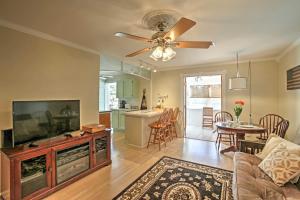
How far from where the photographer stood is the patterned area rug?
2203mm

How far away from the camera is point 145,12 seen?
1.92 metres

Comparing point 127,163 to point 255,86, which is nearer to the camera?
point 127,163

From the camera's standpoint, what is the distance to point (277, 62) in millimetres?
4133

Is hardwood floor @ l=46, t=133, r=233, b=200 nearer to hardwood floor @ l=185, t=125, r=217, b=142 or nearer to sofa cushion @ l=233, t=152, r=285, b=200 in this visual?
hardwood floor @ l=185, t=125, r=217, b=142

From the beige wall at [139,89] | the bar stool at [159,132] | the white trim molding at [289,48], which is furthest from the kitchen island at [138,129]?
the white trim molding at [289,48]

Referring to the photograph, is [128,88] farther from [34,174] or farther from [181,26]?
[181,26]

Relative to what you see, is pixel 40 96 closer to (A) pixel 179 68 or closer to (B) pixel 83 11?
(B) pixel 83 11

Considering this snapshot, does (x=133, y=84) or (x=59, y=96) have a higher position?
(x=133, y=84)

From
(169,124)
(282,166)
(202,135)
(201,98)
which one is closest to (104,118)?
(169,124)

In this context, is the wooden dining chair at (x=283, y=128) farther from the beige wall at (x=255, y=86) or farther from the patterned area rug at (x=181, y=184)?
the patterned area rug at (x=181, y=184)

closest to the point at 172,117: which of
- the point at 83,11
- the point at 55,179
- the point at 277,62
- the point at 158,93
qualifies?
the point at 158,93

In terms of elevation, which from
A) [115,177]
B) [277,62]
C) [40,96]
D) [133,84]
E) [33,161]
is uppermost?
[277,62]

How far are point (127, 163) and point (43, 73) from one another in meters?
2.18

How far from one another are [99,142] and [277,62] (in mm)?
4594
